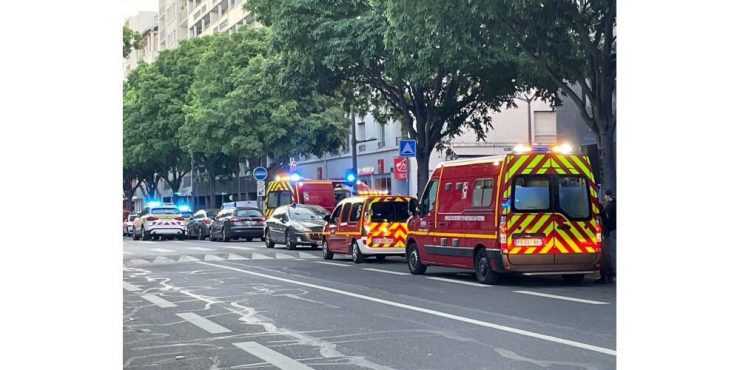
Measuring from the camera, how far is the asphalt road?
9273 mm

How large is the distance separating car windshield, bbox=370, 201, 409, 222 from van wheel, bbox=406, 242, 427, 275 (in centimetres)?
333

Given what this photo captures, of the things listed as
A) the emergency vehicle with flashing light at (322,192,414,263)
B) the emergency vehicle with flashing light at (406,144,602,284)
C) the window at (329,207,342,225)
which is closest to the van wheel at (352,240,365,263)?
the emergency vehicle with flashing light at (322,192,414,263)

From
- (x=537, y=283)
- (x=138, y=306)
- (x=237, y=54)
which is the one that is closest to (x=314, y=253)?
(x=537, y=283)

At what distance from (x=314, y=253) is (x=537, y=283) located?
486 inches

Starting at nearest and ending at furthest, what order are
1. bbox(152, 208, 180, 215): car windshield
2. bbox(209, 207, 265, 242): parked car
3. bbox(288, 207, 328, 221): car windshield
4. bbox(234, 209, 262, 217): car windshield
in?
bbox(288, 207, 328, 221): car windshield, bbox(209, 207, 265, 242): parked car, bbox(234, 209, 262, 217): car windshield, bbox(152, 208, 180, 215): car windshield

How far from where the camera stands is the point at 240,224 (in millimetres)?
40406

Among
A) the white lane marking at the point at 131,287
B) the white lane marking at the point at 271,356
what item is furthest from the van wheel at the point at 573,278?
the white lane marking at the point at 271,356

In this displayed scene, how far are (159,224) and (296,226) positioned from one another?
15939mm

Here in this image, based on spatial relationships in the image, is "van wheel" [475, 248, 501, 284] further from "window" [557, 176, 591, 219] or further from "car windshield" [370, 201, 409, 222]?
"car windshield" [370, 201, 409, 222]

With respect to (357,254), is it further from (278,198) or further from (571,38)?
(278,198)

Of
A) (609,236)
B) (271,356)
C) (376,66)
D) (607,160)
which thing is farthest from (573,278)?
(376,66)

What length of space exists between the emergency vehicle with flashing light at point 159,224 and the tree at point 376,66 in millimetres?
16859

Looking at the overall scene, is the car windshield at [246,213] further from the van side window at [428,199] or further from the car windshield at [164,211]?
the van side window at [428,199]

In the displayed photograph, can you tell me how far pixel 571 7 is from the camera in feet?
61.8
